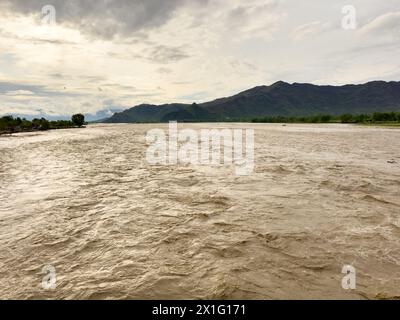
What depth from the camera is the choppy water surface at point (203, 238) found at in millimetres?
7387

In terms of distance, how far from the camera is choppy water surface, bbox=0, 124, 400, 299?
24.2ft

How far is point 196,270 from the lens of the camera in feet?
27.0

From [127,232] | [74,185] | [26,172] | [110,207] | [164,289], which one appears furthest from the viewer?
[26,172]

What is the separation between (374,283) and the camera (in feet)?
24.2

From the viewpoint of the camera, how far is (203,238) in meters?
10.5

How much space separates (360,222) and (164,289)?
28.4 feet
